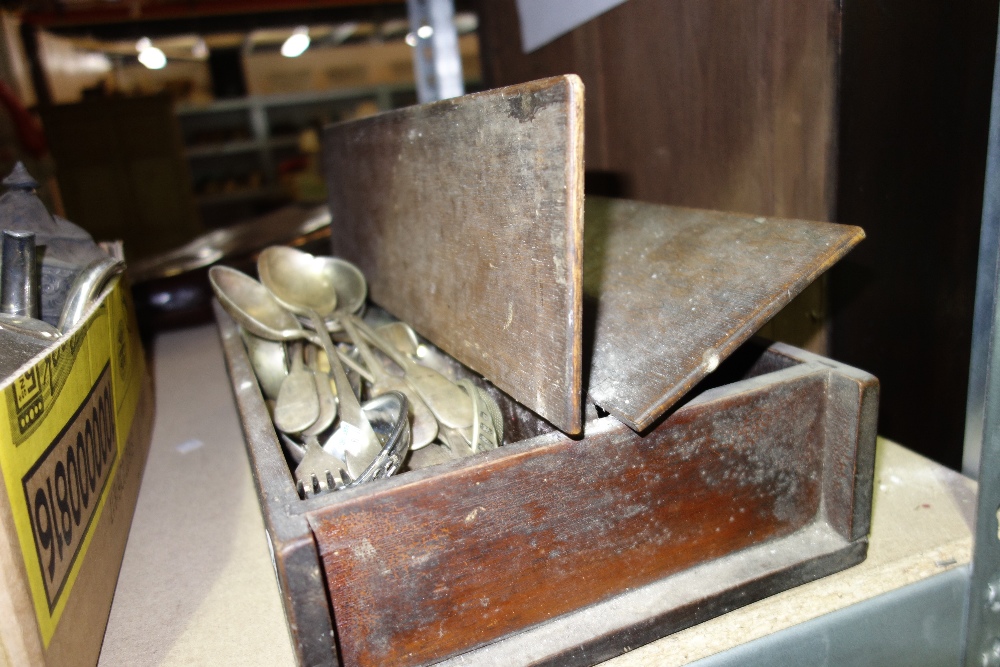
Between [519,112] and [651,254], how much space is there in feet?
0.89

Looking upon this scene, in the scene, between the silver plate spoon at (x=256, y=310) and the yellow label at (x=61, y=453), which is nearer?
the yellow label at (x=61, y=453)

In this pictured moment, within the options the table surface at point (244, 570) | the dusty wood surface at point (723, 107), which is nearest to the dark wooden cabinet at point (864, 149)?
the dusty wood surface at point (723, 107)

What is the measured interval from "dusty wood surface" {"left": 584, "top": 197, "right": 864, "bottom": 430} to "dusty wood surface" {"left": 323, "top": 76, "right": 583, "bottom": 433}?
0.08 m

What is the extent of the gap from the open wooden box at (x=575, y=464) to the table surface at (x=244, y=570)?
0.07ft

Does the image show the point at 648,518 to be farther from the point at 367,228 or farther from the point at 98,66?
the point at 98,66

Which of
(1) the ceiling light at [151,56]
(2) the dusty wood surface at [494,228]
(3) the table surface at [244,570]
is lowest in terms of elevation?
(3) the table surface at [244,570]

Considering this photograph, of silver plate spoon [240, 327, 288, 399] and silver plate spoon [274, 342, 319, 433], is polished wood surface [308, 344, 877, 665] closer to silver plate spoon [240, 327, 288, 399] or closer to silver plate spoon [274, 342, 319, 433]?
silver plate spoon [274, 342, 319, 433]

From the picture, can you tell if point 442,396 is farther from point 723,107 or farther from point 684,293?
point 723,107

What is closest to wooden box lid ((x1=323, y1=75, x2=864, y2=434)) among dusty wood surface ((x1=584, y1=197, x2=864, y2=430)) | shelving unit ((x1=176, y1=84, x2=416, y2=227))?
dusty wood surface ((x1=584, y1=197, x2=864, y2=430))

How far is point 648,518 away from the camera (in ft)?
1.81

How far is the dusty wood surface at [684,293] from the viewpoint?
21.0 inches

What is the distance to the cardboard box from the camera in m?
0.43

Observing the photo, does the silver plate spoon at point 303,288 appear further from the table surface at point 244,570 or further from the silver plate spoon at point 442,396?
the table surface at point 244,570

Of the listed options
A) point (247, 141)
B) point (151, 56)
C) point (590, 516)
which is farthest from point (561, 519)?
point (151, 56)
